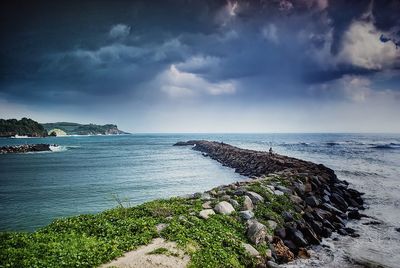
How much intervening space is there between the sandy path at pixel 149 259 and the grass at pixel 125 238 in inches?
8.1

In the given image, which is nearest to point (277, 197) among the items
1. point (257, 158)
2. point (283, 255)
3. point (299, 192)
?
point (299, 192)

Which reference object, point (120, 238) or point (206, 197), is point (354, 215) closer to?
point (206, 197)

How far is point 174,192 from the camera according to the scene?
23.5m

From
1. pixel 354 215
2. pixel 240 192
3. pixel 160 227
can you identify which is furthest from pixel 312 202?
pixel 160 227

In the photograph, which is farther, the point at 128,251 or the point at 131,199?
the point at 131,199

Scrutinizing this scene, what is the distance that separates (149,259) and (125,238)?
153 centimetres

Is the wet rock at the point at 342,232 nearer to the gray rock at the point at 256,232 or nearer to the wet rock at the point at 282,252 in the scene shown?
the wet rock at the point at 282,252

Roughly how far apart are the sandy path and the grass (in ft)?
0.67

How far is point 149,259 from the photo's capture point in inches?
332

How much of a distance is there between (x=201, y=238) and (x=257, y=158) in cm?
2990

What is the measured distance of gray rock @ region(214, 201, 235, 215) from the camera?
12.5 meters

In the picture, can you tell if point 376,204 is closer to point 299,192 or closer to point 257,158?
point 299,192

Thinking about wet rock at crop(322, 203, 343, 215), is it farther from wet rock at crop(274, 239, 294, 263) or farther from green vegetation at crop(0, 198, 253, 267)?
green vegetation at crop(0, 198, 253, 267)

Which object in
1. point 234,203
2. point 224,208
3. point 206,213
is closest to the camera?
point 206,213
